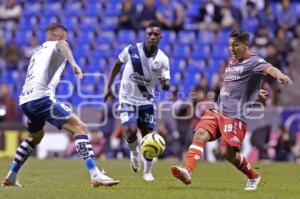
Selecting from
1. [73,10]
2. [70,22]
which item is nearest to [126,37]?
[70,22]

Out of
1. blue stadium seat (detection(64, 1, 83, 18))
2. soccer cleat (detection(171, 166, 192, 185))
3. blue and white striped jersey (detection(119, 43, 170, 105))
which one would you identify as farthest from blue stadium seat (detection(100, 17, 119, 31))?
soccer cleat (detection(171, 166, 192, 185))

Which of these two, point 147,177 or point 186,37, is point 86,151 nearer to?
point 147,177

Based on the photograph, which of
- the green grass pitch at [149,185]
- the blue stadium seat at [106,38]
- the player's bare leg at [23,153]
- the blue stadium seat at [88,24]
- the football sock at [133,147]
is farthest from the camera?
the blue stadium seat at [88,24]

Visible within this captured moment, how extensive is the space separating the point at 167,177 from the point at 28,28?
1621 cm

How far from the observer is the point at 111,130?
24609mm

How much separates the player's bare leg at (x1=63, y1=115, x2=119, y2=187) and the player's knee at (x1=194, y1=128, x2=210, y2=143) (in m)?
1.34

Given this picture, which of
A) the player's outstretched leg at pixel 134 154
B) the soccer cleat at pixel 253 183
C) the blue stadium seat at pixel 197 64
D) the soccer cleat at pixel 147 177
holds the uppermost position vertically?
the blue stadium seat at pixel 197 64

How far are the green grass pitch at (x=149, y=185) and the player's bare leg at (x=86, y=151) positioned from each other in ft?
0.48

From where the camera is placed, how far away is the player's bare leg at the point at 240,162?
12.6 meters

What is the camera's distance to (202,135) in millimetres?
12492

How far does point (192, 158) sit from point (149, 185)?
65.9 inches

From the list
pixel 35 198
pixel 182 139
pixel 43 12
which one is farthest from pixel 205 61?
pixel 35 198

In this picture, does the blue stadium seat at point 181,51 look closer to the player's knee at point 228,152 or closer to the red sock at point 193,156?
the player's knee at point 228,152

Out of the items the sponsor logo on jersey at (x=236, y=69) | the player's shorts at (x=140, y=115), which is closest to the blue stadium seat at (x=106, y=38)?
the player's shorts at (x=140, y=115)
